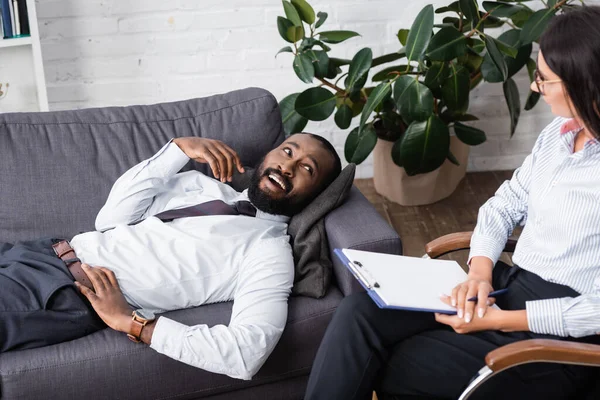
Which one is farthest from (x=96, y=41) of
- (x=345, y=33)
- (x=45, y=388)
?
(x=45, y=388)

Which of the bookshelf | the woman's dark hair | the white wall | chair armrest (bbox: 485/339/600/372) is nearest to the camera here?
chair armrest (bbox: 485/339/600/372)

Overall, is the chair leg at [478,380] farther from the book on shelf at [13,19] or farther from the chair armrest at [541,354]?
the book on shelf at [13,19]

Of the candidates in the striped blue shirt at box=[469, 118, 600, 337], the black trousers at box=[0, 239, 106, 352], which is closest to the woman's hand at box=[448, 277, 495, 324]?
the striped blue shirt at box=[469, 118, 600, 337]

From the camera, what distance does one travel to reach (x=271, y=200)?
7.59 feet

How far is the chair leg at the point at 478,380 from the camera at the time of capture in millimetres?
1613

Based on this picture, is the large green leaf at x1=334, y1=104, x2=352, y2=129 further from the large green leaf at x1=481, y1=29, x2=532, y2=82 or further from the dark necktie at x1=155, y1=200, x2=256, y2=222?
the dark necktie at x1=155, y1=200, x2=256, y2=222

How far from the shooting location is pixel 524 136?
395 centimetres

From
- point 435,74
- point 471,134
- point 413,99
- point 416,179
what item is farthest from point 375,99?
point 416,179

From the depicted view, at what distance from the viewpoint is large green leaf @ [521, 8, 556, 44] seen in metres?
2.99

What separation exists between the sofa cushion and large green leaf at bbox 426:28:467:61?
121cm

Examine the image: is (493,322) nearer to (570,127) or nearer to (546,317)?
(546,317)

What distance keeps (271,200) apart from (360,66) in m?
1.01

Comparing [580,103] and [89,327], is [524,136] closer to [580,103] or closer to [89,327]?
[580,103]

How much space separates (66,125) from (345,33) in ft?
4.10
